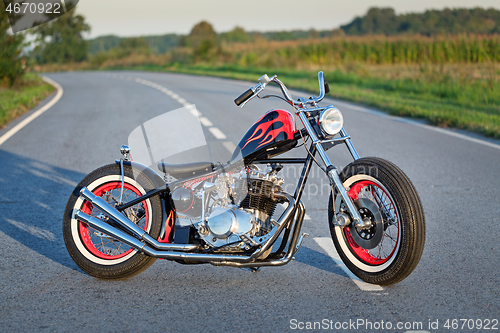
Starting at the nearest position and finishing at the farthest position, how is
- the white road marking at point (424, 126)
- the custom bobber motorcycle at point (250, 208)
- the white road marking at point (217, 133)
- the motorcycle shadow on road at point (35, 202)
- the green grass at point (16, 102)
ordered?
the custom bobber motorcycle at point (250, 208)
the motorcycle shadow on road at point (35, 202)
the white road marking at point (424, 126)
the white road marking at point (217, 133)
the green grass at point (16, 102)

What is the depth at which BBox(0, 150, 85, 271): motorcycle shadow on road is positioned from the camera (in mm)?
4484

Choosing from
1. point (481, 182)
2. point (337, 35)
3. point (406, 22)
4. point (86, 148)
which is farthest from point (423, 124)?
point (406, 22)

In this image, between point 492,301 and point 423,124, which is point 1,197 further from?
point 423,124

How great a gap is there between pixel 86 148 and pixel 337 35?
2951cm

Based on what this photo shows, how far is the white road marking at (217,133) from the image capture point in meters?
9.49

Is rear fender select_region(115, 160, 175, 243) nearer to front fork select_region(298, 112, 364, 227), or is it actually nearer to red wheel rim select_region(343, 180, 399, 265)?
front fork select_region(298, 112, 364, 227)

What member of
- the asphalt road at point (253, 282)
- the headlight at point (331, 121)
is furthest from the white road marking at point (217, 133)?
the headlight at point (331, 121)

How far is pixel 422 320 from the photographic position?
3.11 metres

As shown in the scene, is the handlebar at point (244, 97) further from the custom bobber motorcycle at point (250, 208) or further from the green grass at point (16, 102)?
the green grass at point (16, 102)

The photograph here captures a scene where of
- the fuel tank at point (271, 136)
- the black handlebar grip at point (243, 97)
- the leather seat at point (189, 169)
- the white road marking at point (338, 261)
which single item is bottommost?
the white road marking at point (338, 261)

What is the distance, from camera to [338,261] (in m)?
4.10

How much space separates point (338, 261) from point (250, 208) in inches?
37.4

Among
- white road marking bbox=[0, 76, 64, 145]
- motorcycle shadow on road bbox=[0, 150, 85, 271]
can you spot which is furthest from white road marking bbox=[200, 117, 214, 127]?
motorcycle shadow on road bbox=[0, 150, 85, 271]

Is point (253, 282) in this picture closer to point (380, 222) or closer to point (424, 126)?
point (380, 222)
